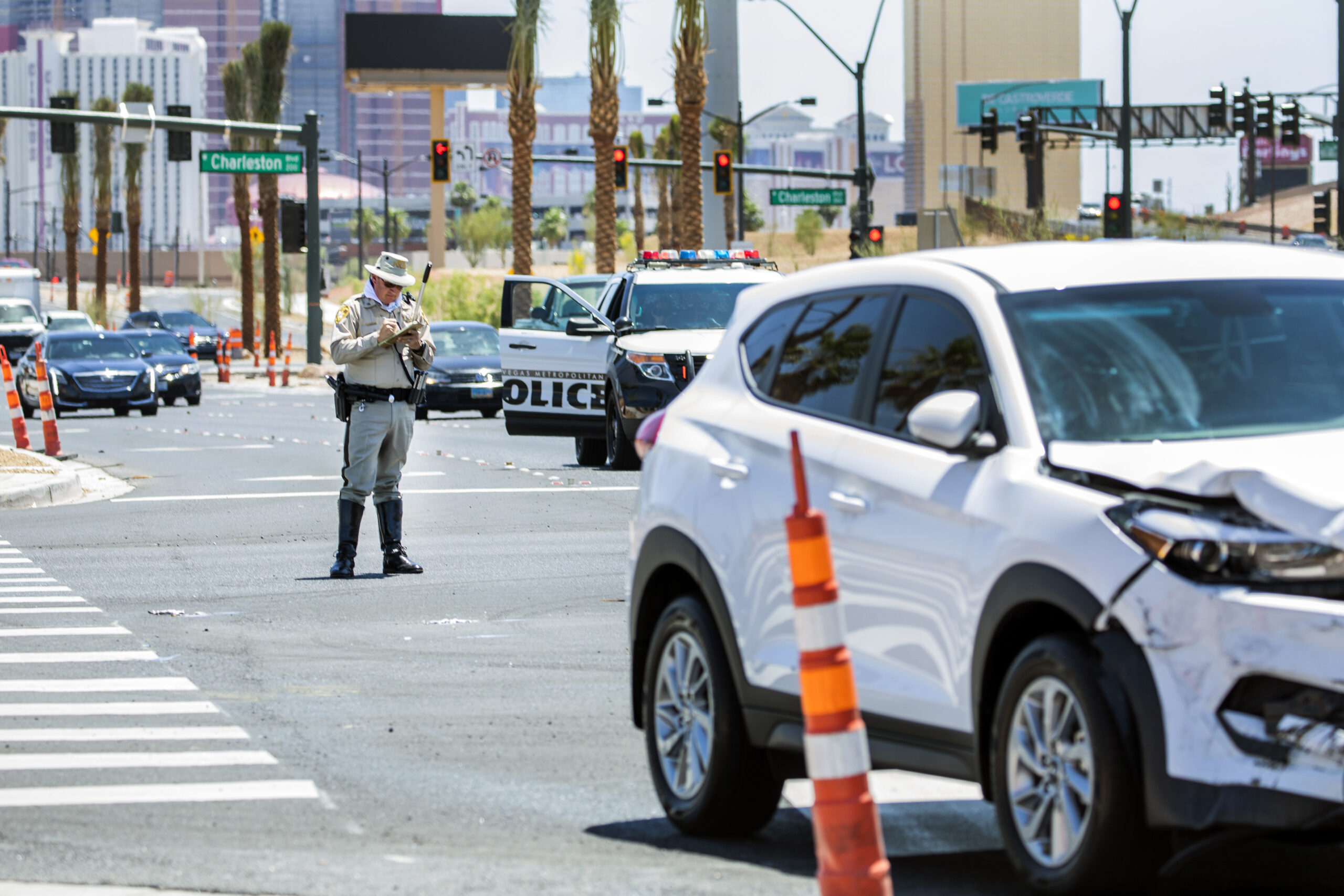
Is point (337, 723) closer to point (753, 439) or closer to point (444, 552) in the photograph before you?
point (753, 439)

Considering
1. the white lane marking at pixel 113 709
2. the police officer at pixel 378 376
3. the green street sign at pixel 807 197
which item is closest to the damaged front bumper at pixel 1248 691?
the white lane marking at pixel 113 709

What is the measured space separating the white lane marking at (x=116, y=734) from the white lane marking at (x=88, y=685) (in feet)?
2.91

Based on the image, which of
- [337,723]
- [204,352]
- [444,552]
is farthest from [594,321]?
[204,352]

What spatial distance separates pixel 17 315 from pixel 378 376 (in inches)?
1687

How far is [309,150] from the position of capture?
47406mm

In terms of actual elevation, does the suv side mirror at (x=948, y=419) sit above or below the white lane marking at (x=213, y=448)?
above

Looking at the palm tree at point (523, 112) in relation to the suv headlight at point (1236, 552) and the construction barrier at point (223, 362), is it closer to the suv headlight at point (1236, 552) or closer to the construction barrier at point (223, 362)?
the construction barrier at point (223, 362)

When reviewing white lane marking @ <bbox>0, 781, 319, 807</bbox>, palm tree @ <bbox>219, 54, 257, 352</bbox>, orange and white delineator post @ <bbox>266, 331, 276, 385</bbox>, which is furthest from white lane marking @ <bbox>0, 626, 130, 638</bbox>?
palm tree @ <bbox>219, 54, 257, 352</bbox>

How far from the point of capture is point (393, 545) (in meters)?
13.1

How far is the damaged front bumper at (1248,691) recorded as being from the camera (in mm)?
4309

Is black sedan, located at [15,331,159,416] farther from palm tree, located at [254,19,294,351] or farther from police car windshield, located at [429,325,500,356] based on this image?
palm tree, located at [254,19,294,351]

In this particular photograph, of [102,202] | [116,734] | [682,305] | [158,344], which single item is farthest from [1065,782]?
[102,202]

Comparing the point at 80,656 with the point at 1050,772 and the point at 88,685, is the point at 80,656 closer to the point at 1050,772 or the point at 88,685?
the point at 88,685

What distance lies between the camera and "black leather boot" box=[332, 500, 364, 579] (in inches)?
507
